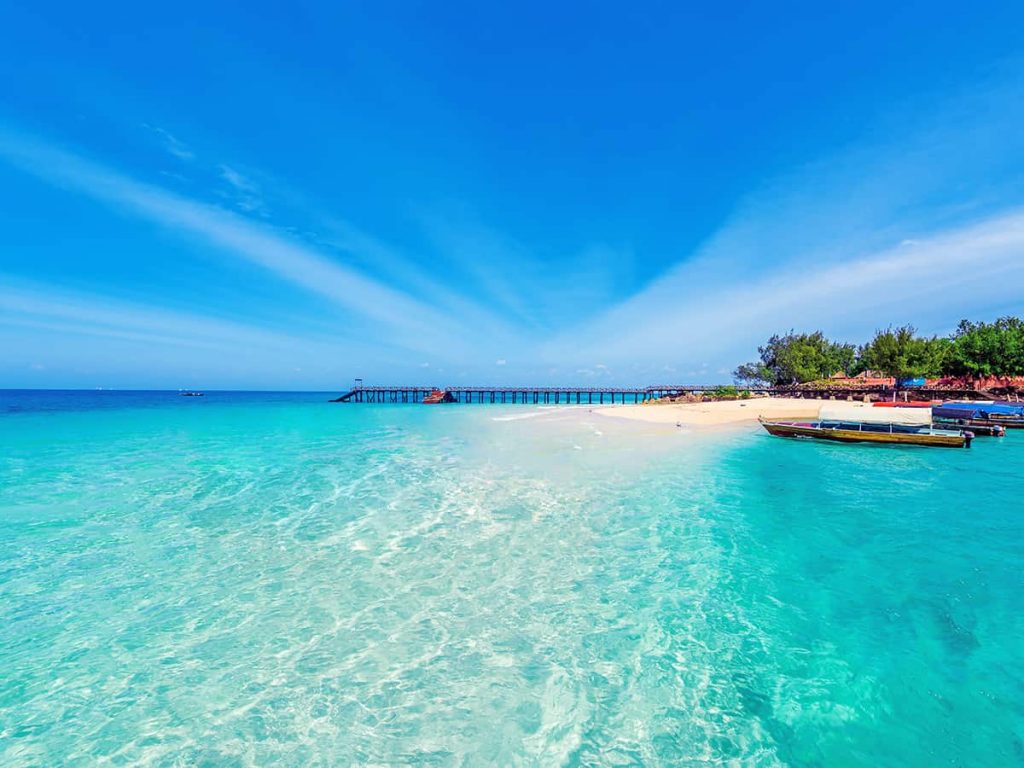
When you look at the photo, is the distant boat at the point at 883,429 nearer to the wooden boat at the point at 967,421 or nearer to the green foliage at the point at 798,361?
the wooden boat at the point at 967,421

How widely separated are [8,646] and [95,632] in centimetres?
100

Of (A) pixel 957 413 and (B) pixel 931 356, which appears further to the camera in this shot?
(B) pixel 931 356

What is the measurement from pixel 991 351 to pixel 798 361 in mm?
22203

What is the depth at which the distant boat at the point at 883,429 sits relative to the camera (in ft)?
79.8

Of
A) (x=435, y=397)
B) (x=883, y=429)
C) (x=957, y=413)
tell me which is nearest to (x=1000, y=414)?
(x=957, y=413)

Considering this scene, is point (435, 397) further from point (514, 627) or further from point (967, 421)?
point (514, 627)

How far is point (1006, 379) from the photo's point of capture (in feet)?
191

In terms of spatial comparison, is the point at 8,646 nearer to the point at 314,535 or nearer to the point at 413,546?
the point at 314,535

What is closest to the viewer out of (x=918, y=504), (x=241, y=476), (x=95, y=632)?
(x=95, y=632)

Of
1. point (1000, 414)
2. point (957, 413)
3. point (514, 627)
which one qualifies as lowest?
point (514, 627)

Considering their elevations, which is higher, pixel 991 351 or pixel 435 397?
pixel 991 351

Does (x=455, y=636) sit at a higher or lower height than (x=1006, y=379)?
lower

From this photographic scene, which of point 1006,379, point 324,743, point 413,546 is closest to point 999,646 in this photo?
point 324,743

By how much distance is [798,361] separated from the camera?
73.9 meters
